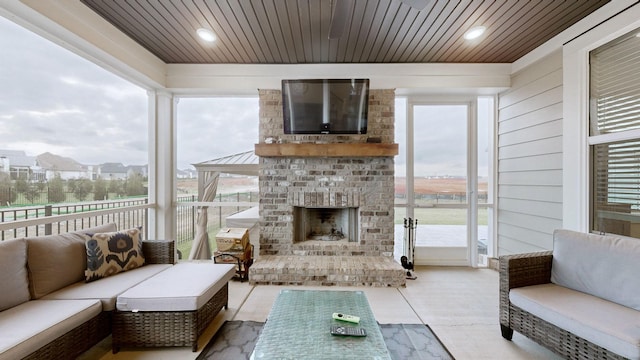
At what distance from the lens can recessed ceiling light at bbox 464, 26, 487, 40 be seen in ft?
8.87

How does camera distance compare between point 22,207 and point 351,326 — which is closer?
point 351,326

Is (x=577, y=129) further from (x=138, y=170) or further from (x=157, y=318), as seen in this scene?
(x=138, y=170)

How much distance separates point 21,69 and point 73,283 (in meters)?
1.83

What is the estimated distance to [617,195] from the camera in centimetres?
232

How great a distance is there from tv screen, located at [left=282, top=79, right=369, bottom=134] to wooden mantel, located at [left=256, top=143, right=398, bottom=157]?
19 cm

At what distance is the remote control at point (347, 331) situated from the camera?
149cm

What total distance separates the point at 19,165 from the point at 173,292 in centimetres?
177

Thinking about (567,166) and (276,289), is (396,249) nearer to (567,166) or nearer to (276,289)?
(276,289)

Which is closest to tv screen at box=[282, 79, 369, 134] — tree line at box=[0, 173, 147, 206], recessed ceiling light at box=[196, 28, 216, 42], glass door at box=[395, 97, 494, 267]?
glass door at box=[395, 97, 494, 267]

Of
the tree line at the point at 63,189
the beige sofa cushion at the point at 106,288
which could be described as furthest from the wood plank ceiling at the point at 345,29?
the beige sofa cushion at the point at 106,288

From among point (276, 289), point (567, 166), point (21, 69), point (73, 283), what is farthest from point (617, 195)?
point (21, 69)

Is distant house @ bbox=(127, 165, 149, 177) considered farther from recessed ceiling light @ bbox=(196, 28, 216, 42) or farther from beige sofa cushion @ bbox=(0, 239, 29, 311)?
recessed ceiling light @ bbox=(196, 28, 216, 42)

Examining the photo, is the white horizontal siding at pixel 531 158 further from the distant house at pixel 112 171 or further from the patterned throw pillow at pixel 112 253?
the distant house at pixel 112 171

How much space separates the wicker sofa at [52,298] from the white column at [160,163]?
156 cm
